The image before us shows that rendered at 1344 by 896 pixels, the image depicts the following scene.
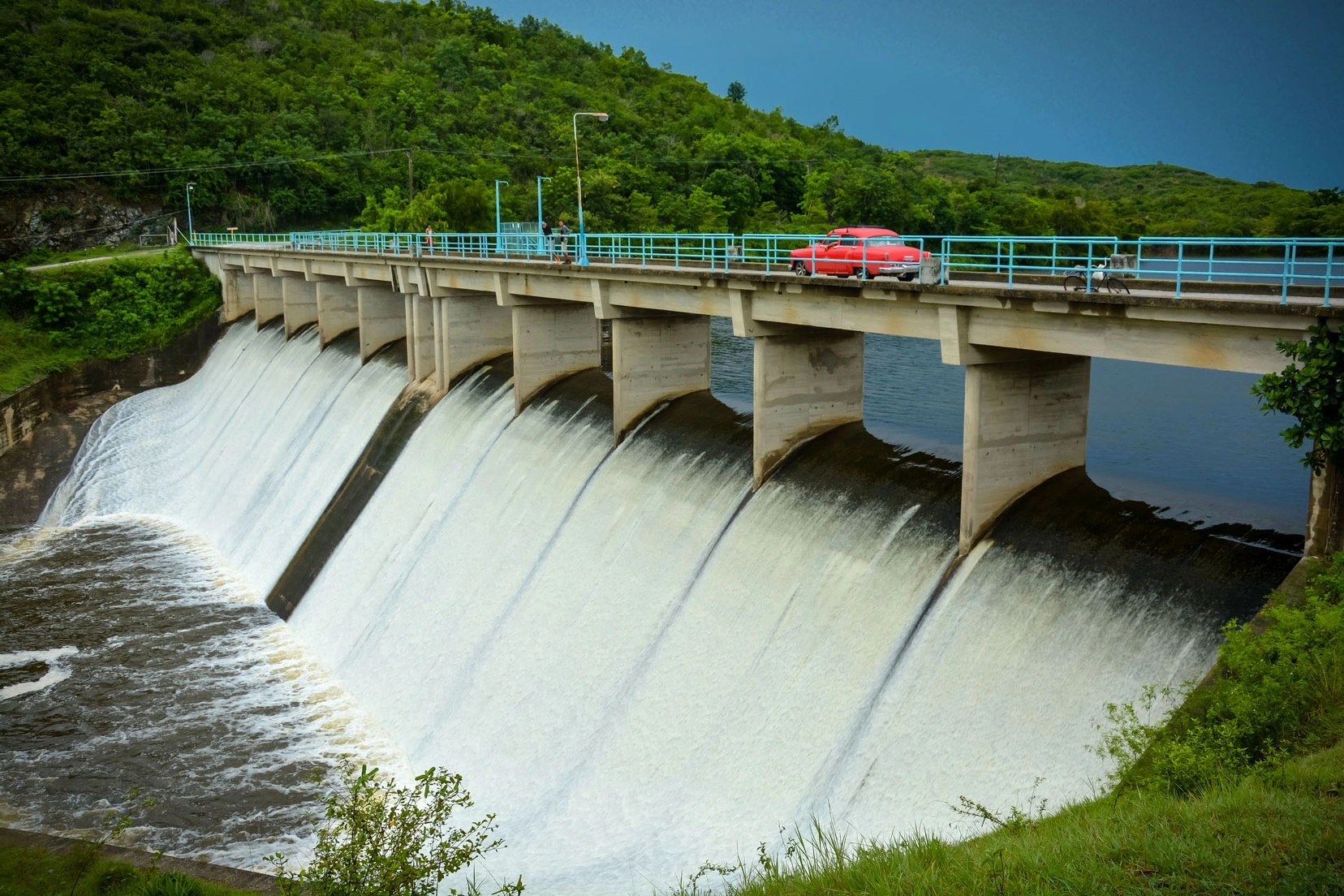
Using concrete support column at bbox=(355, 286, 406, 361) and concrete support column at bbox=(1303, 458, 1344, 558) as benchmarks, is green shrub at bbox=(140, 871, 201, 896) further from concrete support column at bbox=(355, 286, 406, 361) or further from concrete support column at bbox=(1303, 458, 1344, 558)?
concrete support column at bbox=(355, 286, 406, 361)

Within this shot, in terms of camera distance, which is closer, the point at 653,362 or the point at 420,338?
the point at 653,362

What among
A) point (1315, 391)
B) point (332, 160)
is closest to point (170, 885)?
point (1315, 391)

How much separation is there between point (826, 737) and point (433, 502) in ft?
58.3

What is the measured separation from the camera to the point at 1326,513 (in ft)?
49.5

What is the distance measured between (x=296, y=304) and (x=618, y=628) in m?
39.0

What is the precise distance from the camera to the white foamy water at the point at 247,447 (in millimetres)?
39625

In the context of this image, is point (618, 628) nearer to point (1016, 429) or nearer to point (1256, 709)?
point (1016, 429)

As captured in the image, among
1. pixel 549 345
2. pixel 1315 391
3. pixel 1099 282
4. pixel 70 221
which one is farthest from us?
pixel 70 221

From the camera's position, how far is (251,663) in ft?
99.1

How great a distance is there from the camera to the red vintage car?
2341 cm

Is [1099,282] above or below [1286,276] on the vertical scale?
below

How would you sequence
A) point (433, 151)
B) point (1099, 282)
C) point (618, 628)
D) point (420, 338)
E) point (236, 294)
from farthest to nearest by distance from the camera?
point (433, 151), point (236, 294), point (420, 338), point (618, 628), point (1099, 282)

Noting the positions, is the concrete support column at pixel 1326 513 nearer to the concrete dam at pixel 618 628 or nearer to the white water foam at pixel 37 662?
the concrete dam at pixel 618 628

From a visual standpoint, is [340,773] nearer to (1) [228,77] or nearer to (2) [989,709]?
(2) [989,709]
